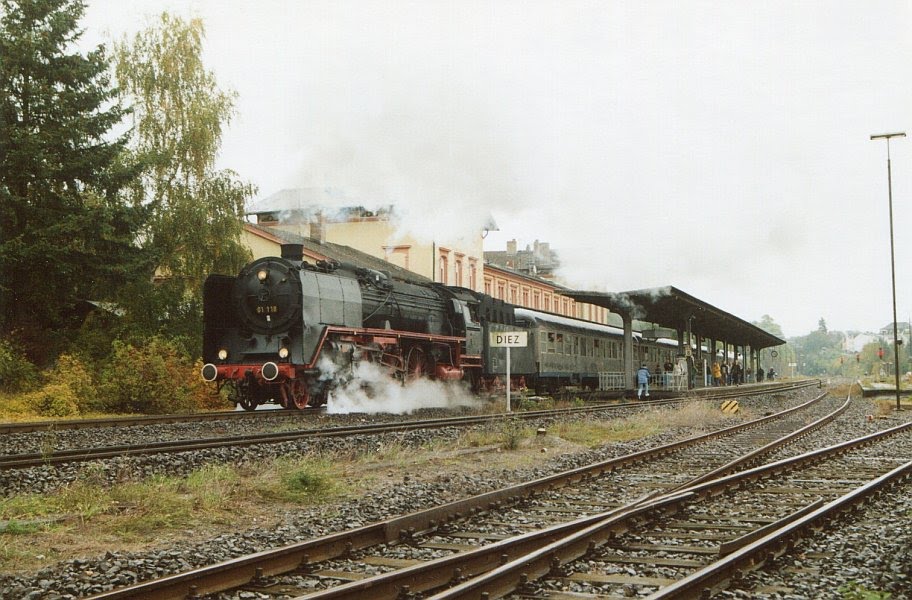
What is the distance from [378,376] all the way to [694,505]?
13.7 metres

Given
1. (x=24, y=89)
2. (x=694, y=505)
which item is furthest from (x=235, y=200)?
(x=694, y=505)

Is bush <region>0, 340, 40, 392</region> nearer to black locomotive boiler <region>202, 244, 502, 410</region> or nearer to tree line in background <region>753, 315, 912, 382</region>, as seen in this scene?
black locomotive boiler <region>202, 244, 502, 410</region>

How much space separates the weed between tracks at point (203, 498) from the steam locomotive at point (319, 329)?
6218 millimetres

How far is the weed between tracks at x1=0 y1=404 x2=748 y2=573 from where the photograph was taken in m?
7.03

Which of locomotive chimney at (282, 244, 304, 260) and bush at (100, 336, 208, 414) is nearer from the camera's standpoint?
locomotive chimney at (282, 244, 304, 260)

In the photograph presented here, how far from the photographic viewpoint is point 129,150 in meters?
27.8

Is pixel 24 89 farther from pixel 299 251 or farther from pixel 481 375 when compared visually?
A: pixel 481 375

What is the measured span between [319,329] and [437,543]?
12.9 m

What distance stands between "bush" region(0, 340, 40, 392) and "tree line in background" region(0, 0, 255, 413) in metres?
0.03

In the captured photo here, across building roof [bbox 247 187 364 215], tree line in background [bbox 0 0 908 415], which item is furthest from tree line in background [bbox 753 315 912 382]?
tree line in background [bbox 0 0 908 415]

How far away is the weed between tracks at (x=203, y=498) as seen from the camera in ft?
23.1

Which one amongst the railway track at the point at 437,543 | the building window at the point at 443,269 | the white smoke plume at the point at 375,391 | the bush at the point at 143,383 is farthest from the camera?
the building window at the point at 443,269

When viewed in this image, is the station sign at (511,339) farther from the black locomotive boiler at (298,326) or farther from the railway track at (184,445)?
the black locomotive boiler at (298,326)

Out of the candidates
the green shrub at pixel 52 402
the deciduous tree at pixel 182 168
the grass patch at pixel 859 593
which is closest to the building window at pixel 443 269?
the deciduous tree at pixel 182 168
